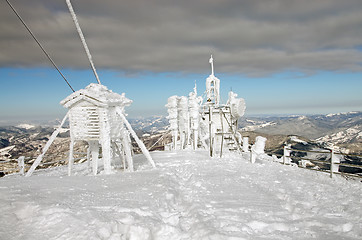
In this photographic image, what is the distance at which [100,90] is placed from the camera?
36.9 feet

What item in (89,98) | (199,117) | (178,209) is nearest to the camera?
(178,209)

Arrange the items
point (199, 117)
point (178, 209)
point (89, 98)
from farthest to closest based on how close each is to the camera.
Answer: point (199, 117) → point (89, 98) → point (178, 209)

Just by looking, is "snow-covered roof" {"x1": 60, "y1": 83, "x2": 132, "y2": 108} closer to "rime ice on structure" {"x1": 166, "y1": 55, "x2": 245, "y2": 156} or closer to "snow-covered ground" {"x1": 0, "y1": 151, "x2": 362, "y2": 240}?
"snow-covered ground" {"x1": 0, "y1": 151, "x2": 362, "y2": 240}

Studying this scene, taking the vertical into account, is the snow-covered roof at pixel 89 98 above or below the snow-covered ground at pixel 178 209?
above

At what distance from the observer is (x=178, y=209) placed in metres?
6.57

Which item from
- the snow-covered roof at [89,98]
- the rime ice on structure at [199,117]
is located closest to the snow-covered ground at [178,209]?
the snow-covered roof at [89,98]

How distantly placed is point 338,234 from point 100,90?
406 inches

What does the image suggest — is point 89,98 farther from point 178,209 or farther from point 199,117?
point 199,117

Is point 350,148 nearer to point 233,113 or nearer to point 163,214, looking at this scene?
point 233,113

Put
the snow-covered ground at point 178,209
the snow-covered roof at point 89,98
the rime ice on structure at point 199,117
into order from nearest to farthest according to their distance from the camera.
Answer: the snow-covered ground at point 178,209
the snow-covered roof at point 89,98
the rime ice on structure at point 199,117

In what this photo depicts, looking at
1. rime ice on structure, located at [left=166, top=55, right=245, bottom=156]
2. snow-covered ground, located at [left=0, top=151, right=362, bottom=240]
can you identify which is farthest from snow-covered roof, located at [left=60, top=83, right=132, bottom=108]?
rime ice on structure, located at [left=166, top=55, right=245, bottom=156]

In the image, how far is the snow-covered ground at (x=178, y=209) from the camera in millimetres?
4539

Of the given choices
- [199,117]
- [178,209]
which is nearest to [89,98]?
[178,209]

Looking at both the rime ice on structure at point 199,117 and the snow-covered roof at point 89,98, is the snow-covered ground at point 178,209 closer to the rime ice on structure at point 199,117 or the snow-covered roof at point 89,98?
the snow-covered roof at point 89,98
